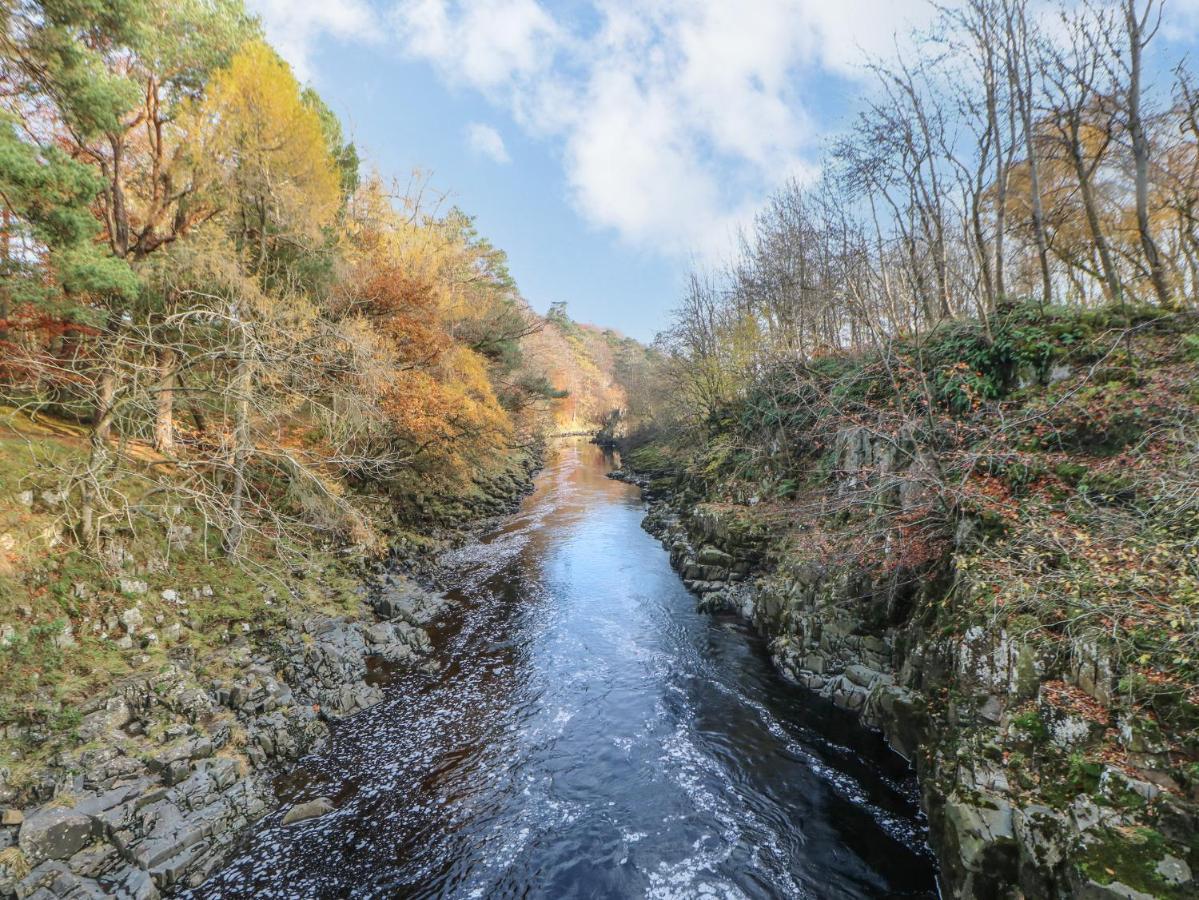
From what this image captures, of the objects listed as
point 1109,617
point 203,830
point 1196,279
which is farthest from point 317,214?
point 1196,279

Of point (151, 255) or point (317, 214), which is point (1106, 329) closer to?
point (317, 214)

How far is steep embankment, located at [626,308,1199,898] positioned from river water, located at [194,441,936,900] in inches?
38.4

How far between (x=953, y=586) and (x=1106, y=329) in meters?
6.00

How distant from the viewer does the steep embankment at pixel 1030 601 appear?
4.60 metres

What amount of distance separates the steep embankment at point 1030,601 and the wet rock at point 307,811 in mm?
7838

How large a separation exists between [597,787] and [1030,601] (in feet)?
21.1

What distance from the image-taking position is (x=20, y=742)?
6293 millimetres

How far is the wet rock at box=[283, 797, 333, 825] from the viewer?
668 cm

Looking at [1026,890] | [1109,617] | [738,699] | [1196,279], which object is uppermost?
[1196,279]

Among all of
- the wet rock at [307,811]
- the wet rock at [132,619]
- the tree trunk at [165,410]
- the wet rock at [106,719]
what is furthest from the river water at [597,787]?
the tree trunk at [165,410]

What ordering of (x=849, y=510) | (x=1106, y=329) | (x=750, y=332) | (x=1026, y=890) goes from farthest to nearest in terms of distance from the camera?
(x=750, y=332) < (x=849, y=510) < (x=1106, y=329) < (x=1026, y=890)

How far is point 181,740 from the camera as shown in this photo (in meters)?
7.08

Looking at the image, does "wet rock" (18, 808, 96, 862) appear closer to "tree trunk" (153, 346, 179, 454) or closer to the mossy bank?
the mossy bank

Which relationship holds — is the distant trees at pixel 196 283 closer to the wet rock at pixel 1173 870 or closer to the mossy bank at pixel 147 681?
the mossy bank at pixel 147 681
